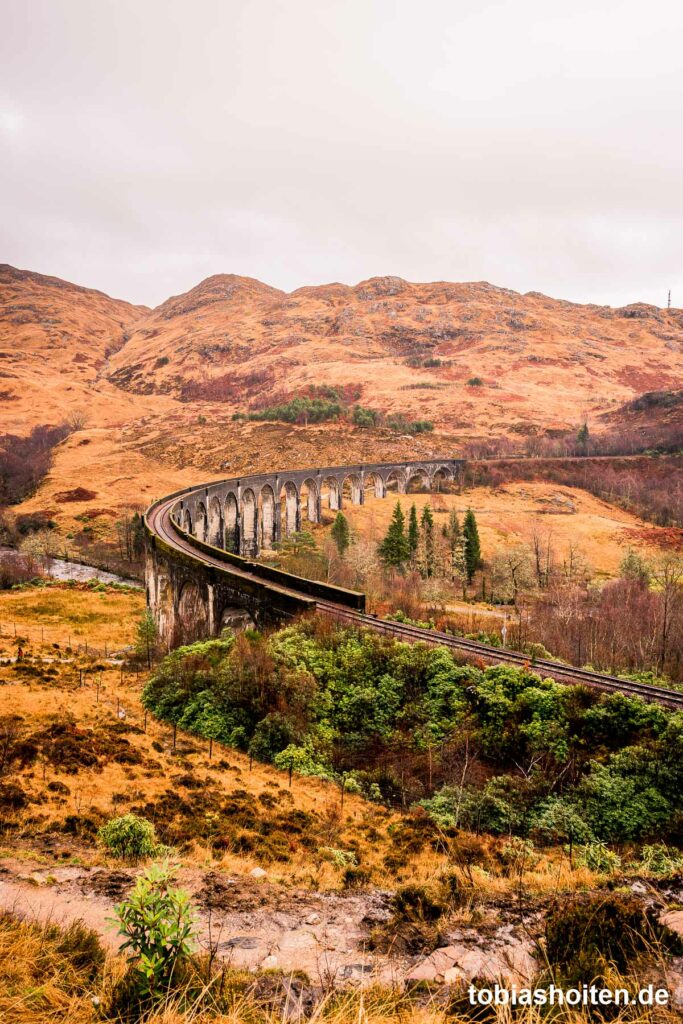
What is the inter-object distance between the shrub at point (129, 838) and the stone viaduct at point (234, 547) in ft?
46.5

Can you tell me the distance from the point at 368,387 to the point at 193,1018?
190 meters

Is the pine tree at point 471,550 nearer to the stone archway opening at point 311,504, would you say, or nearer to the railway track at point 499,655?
the stone archway opening at point 311,504

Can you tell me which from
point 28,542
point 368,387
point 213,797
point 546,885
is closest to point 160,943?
point 546,885

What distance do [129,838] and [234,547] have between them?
183 ft

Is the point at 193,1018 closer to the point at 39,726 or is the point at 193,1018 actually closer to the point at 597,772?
the point at 597,772

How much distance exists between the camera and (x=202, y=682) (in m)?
22.1

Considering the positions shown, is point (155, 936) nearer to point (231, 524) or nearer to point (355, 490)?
point (231, 524)

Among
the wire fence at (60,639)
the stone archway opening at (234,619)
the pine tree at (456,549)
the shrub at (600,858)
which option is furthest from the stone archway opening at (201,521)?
the shrub at (600,858)

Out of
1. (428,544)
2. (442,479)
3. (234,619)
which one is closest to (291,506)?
(428,544)

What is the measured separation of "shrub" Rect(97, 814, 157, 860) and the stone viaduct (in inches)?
559

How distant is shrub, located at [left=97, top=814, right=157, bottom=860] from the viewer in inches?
421

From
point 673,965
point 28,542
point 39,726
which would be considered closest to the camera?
point 673,965

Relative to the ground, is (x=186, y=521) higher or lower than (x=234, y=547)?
higher

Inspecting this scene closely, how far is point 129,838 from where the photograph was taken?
36.2ft
